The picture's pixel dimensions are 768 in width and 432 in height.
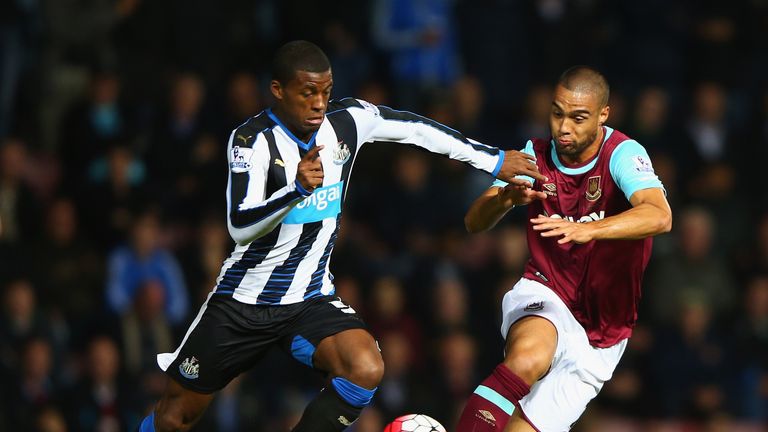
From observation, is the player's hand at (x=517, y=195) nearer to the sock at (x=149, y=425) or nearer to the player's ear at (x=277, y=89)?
the player's ear at (x=277, y=89)

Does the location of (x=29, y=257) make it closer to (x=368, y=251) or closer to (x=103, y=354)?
(x=103, y=354)

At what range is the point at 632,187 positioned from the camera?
22.5 ft

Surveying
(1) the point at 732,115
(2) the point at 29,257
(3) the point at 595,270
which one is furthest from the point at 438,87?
(3) the point at 595,270

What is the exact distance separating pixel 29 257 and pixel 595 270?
5544 millimetres

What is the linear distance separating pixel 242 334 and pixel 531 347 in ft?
4.90

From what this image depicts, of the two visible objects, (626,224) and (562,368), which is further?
(562,368)

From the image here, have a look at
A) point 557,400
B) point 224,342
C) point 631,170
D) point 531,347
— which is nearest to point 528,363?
point 531,347

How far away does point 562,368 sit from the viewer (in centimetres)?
723

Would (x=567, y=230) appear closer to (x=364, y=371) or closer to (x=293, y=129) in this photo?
(x=364, y=371)

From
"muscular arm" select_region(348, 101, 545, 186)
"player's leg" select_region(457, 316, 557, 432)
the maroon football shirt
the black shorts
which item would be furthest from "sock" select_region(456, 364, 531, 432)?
"muscular arm" select_region(348, 101, 545, 186)

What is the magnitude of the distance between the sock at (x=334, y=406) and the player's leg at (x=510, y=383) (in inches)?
20.8

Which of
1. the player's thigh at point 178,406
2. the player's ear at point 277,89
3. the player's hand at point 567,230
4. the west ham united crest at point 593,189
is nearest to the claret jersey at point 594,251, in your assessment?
the west ham united crest at point 593,189

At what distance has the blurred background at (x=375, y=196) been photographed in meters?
10.7

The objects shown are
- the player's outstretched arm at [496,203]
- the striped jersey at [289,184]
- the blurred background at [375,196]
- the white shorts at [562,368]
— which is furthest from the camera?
the blurred background at [375,196]
